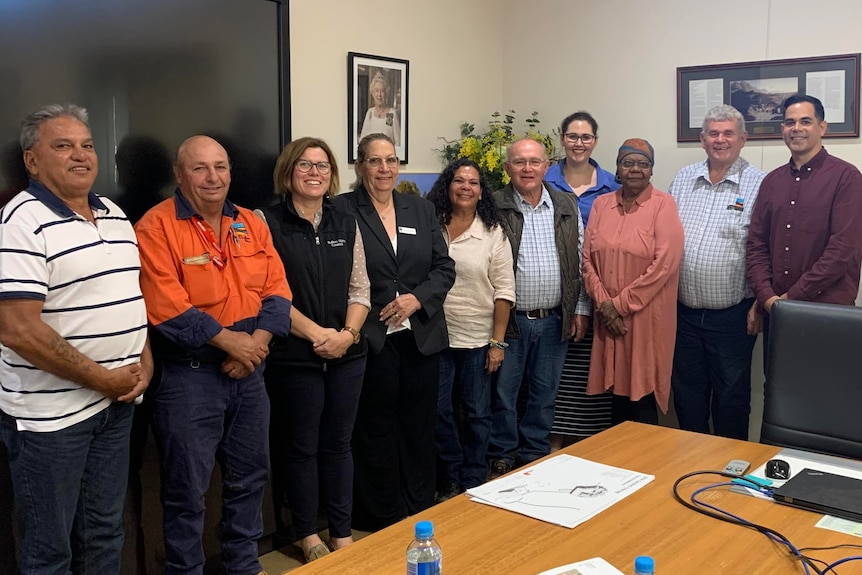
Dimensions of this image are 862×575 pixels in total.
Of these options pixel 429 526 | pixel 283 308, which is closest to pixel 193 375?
pixel 283 308

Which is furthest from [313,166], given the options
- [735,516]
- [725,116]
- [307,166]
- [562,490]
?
[725,116]

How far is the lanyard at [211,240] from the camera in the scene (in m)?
2.40

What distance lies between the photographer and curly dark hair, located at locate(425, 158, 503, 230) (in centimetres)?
333

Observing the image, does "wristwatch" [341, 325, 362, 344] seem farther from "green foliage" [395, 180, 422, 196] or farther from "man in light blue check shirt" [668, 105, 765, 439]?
"man in light blue check shirt" [668, 105, 765, 439]

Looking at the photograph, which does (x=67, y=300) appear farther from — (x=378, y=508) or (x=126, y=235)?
(x=378, y=508)

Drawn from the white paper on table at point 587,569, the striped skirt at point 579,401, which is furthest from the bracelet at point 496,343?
the white paper on table at point 587,569

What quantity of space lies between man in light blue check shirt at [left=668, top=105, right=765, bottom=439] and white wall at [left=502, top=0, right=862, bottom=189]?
677 mm

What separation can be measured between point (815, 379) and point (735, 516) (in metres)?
0.66

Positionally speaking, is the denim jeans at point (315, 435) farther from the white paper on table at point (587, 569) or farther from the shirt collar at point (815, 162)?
the shirt collar at point (815, 162)

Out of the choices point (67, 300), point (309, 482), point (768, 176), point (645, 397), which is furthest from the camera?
point (645, 397)

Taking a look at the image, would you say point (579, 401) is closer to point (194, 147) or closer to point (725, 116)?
point (725, 116)

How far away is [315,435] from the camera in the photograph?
2783 mm

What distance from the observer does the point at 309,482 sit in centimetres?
281

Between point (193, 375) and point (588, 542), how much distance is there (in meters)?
1.42
